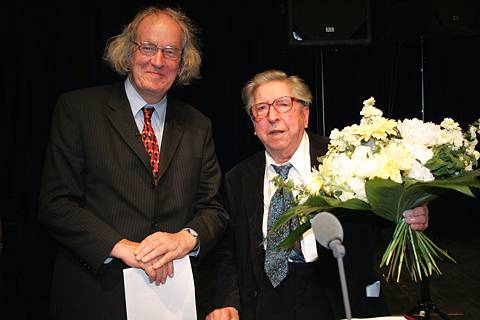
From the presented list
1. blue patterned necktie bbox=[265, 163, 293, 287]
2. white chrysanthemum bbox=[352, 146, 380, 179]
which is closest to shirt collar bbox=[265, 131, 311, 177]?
blue patterned necktie bbox=[265, 163, 293, 287]

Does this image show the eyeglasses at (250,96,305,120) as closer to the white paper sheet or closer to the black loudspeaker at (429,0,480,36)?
the white paper sheet

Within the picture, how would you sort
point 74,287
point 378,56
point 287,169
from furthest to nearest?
point 378,56 < point 287,169 < point 74,287

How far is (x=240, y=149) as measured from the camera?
612 cm

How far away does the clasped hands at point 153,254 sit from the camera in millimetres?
1850

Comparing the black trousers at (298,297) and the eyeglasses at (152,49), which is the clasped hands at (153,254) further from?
the eyeglasses at (152,49)

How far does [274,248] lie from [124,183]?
2.15 ft

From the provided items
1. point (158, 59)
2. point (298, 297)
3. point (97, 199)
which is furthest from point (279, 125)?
point (97, 199)

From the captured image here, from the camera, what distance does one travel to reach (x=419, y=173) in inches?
61.1

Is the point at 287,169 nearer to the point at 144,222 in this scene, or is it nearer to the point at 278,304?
the point at 278,304

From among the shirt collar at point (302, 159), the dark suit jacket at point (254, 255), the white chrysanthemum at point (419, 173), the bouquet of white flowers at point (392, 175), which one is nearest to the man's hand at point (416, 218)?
the bouquet of white flowers at point (392, 175)

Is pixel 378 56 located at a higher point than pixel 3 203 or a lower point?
higher

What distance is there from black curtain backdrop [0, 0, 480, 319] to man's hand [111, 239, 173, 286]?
2202mm

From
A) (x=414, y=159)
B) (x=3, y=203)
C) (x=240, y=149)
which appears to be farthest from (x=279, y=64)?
(x=414, y=159)

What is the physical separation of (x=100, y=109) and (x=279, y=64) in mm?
4266
